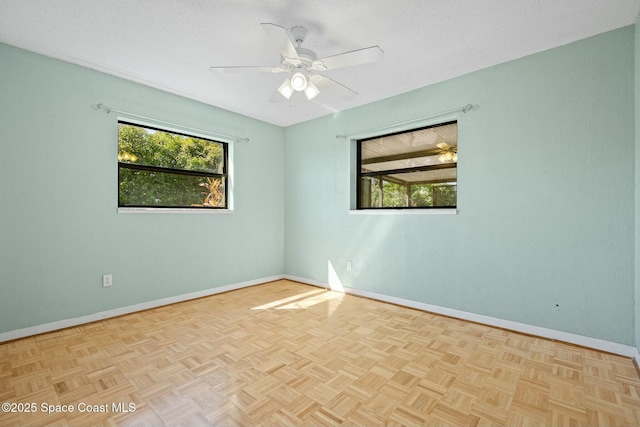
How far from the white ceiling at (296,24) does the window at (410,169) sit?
2.21 feet

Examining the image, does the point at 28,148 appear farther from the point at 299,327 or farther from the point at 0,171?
the point at 299,327

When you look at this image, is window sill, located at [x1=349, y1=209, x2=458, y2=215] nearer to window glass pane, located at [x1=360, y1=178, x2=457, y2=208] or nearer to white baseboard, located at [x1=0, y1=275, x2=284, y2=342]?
window glass pane, located at [x1=360, y1=178, x2=457, y2=208]

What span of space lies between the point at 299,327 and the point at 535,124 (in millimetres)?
2730

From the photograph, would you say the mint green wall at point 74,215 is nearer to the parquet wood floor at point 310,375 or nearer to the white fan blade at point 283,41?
the parquet wood floor at point 310,375

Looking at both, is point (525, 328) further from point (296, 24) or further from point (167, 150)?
point (167, 150)

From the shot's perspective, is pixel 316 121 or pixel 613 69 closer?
pixel 613 69

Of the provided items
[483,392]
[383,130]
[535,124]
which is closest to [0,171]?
[383,130]

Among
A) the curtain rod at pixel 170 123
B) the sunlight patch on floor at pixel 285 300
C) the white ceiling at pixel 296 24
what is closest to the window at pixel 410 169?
the white ceiling at pixel 296 24

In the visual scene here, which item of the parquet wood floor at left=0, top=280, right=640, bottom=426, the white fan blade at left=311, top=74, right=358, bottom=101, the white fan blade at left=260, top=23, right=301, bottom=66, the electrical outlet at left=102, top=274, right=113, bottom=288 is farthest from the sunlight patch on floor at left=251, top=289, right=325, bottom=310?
the white fan blade at left=260, top=23, right=301, bottom=66

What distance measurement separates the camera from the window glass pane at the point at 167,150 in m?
3.11

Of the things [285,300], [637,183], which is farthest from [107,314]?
[637,183]

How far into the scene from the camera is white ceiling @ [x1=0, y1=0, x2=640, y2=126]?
1964 mm

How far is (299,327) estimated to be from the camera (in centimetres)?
267

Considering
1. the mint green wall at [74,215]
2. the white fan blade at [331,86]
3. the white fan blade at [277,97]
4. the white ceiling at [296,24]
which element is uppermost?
the white ceiling at [296,24]
